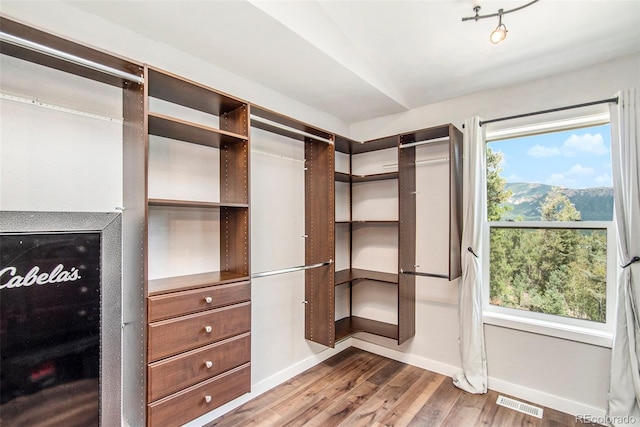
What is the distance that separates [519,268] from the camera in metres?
2.60

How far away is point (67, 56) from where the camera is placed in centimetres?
135

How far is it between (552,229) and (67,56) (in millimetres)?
3290

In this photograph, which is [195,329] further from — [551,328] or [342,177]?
[551,328]

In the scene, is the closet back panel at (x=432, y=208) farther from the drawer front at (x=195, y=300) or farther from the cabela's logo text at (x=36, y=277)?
the cabela's logo text at (x=36, y=277)

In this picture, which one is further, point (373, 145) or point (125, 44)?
point (373, 145)

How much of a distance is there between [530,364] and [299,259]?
6.78ft

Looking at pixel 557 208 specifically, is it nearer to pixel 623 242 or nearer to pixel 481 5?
pixel 623 242

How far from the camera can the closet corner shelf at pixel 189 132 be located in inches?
63.9

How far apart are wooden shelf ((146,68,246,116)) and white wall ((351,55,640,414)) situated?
6.17 ft

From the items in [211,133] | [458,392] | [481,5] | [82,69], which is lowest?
[458,392]

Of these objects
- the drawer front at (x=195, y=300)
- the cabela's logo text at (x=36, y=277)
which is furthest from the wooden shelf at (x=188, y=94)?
the drawer front at (x=195, y=300)

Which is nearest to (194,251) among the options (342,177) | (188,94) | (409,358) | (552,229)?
(188,94)

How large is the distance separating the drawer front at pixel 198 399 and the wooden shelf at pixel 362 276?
4.00ft

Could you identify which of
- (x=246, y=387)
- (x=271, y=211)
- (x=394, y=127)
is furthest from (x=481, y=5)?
(x=246, y=387)
